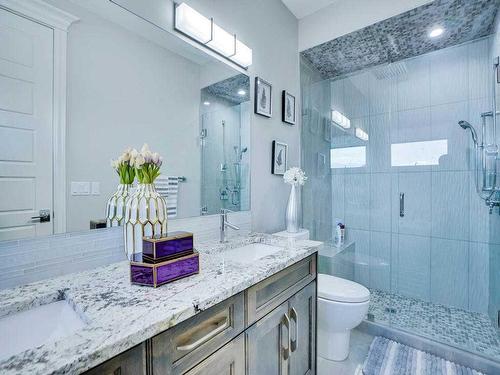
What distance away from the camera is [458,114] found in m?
2.16

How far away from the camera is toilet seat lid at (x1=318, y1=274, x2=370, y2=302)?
1.66 metres

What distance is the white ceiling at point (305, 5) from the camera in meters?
2.16

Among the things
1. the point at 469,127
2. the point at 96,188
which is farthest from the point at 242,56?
the point at 469,127

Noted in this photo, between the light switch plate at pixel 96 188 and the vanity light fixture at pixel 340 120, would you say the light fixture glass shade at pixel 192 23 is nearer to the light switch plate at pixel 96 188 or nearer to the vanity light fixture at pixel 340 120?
the light switch plate at pixel 96 188

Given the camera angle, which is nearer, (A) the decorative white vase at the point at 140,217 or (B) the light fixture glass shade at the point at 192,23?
(A) the decorative white vase at the point at 140,217

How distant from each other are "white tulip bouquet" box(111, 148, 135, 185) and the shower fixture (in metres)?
2.48

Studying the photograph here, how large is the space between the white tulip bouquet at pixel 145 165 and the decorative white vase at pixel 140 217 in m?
0.03

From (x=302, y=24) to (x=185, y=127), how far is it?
178cm

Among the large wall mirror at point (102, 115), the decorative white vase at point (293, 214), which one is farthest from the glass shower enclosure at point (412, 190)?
the large wall mirror at point (102, 115)

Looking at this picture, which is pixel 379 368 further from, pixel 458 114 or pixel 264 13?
pixel 264 13

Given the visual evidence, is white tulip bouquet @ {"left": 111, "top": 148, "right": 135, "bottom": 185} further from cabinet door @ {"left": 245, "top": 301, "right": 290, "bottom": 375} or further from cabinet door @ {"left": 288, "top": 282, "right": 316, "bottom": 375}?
cabinet door @ {"left": 288, "top": 282, "right": 316, "bottom": 375}

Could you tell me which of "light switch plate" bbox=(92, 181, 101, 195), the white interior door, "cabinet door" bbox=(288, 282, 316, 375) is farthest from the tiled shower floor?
the white interior door

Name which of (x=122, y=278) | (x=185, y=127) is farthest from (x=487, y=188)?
(x=122, y=278)

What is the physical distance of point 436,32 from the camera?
206cm
